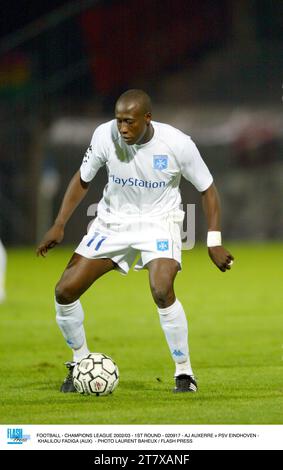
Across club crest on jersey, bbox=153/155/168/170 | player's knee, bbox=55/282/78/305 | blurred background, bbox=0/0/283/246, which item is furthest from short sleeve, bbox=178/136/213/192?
blurred background, bbox=0/0/283/246

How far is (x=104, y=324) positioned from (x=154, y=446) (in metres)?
6.87

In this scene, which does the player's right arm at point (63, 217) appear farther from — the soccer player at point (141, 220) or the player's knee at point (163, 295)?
the player's knee at point (163, 295)

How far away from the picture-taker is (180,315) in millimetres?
8195

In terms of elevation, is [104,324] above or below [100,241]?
above

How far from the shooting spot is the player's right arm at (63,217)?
830 centimetres

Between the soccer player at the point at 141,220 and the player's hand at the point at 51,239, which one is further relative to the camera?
the player's hand at the point at 51,239

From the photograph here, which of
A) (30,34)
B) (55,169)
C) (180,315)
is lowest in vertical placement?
(180,315)

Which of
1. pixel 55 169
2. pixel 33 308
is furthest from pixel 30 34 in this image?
pixel 33 308

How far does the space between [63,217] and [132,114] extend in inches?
40.3

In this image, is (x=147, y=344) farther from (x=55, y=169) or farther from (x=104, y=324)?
(x=55, y=169)

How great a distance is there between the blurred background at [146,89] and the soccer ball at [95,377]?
21137 mm

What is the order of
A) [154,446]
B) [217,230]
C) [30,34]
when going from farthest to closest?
[30,34] < [217,230] < [154,446]

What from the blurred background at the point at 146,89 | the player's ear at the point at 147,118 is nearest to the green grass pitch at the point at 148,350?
the player's ear at the point at 147,118

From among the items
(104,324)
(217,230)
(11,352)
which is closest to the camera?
(217,230)
